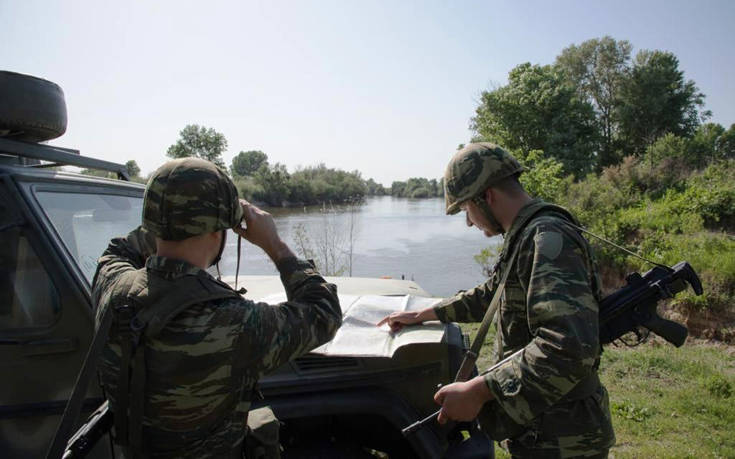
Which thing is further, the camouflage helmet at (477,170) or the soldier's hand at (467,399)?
the camouflage helmet at (477,170)

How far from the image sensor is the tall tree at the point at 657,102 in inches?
1575

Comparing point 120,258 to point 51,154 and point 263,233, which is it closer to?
point 263,233

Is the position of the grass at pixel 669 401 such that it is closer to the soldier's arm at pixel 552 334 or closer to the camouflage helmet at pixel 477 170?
the soldier's arm at pixel 552 334

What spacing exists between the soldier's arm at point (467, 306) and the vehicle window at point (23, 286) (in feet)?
6.17

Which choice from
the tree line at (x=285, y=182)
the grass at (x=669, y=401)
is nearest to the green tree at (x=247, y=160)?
the tree line at (x=285, y=182)

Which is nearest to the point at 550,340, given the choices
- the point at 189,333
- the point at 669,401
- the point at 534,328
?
the point at 534,328

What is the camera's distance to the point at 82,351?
6.68 ft

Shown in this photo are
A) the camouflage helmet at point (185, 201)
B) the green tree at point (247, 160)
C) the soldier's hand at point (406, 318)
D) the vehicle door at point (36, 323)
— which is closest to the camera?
the camouflage helmet at point (185, 201)

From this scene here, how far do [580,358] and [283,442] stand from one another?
1.49 m

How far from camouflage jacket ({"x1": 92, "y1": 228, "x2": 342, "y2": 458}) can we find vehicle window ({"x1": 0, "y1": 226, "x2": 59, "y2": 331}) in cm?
70

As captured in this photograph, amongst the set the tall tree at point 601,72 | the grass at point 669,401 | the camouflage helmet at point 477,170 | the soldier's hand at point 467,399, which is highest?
the tall tree at point 601,72

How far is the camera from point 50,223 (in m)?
2.14

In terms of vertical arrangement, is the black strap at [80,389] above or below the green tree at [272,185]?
below

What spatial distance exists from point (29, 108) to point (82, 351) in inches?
59.7
